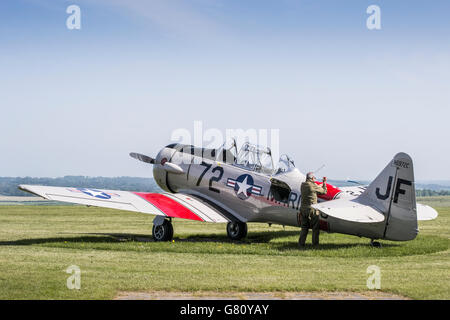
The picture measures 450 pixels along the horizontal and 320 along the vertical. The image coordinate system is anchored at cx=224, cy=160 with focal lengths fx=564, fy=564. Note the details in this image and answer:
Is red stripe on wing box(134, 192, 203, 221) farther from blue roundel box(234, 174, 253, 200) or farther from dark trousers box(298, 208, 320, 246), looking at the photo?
dark trousers box(298, 208, 320, 246)

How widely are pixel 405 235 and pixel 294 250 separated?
239cm

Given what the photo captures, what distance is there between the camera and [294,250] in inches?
494

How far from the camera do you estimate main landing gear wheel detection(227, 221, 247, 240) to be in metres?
16.3

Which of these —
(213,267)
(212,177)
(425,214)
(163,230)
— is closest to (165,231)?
(163,230)

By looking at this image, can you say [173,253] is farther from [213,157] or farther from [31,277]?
[213,157]

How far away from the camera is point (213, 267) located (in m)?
9.82

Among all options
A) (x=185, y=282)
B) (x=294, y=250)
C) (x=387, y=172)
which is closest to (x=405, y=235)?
(x=387, y=172)

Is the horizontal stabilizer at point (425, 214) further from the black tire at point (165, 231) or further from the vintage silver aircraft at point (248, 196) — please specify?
the black tire at point (165, 231)

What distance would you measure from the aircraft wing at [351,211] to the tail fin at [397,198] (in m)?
0.18

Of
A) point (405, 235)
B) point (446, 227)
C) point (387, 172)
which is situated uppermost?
point (387, 172)

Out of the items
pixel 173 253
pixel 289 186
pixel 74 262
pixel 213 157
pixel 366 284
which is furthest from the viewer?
pixel 213 157

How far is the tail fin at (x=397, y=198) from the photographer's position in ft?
38.4
